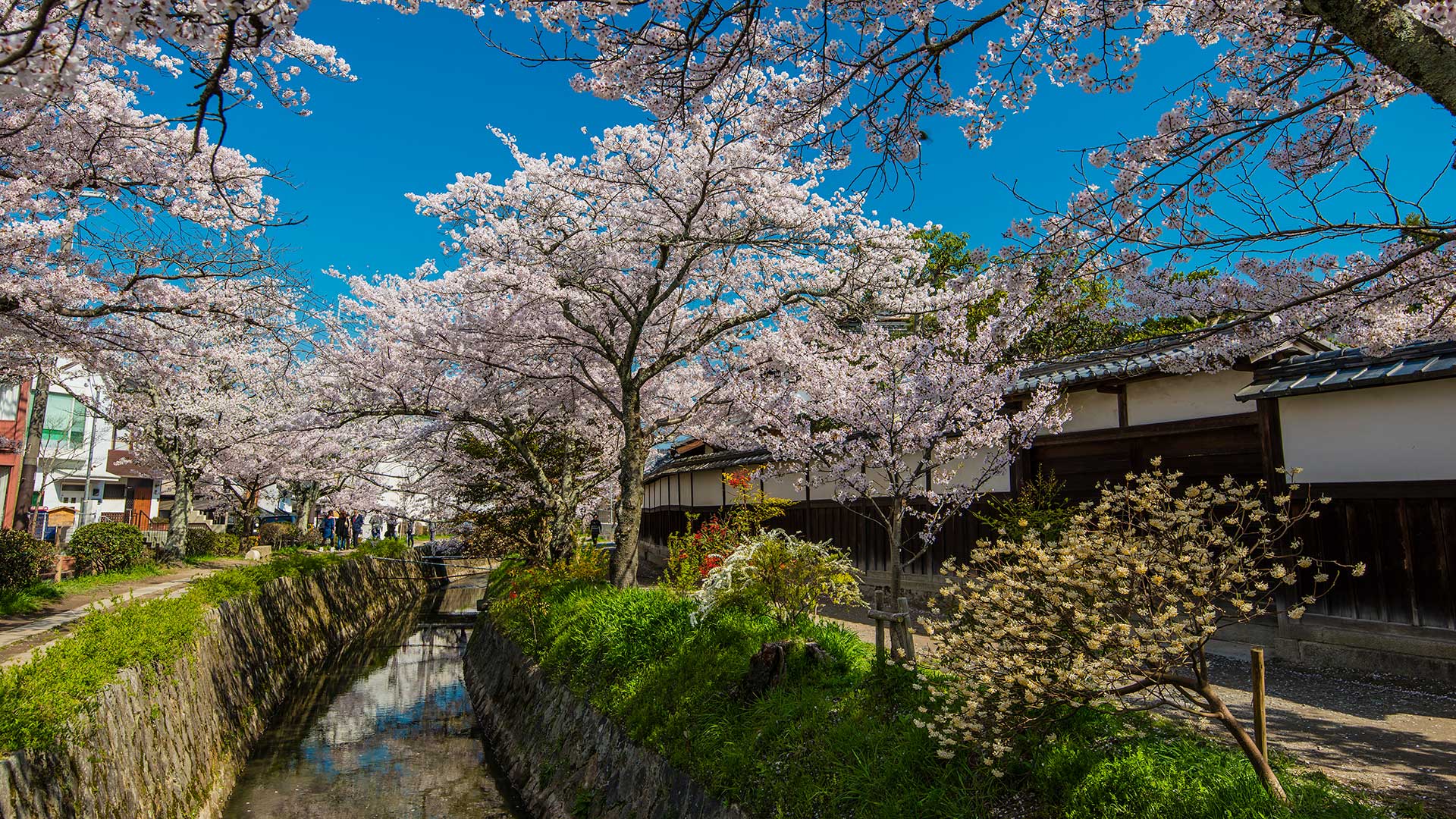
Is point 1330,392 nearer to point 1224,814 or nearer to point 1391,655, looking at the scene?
point 1391,655

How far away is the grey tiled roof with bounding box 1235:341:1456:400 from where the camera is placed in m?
7.36

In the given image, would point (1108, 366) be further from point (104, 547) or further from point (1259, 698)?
point (104, 547)

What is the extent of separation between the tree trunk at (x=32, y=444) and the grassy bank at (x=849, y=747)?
13.6 m

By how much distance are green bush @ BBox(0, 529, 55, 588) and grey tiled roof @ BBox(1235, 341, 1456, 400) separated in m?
18.1

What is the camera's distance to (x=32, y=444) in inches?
699

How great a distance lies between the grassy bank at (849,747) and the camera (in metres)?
3.64

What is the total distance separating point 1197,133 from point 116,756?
930 centimetres

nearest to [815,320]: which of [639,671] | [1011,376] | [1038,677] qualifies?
[1011,376]

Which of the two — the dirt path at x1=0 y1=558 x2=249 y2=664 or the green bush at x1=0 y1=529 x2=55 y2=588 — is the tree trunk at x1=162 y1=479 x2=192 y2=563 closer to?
the dirt path at x1=0 y1=558 x2=249 y2=664

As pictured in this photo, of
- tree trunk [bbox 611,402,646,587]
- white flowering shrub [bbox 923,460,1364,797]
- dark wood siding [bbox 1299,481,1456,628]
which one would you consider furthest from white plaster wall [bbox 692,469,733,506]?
white flowering shrub [bbox 923,460,1364,797]

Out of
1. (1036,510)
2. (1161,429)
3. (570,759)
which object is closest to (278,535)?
(570,759)

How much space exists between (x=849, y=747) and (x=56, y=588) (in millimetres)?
14441

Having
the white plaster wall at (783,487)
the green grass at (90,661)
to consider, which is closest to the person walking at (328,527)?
the white plaster wall at (783,487)

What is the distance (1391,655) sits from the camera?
7.72 meters
